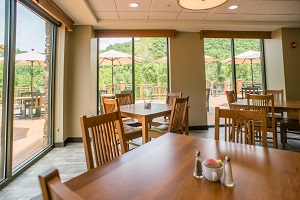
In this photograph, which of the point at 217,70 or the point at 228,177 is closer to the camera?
the point at 228,177

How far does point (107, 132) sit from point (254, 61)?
5.44 m

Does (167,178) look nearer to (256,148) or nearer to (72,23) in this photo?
(256,148)

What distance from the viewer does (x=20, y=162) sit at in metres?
2.60

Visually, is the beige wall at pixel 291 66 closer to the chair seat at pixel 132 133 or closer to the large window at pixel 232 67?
the large window at pixel 232 67

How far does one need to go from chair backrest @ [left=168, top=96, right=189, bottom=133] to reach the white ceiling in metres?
1.95

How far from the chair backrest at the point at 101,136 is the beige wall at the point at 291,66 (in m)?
5.05

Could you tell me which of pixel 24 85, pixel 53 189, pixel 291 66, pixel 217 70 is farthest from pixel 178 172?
pixel 291 66

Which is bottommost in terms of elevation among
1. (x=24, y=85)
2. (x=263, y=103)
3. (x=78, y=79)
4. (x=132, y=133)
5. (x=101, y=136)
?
(x=132, y=133)

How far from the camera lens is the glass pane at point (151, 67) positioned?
16.1 ft

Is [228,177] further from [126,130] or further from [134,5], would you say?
[134,5]

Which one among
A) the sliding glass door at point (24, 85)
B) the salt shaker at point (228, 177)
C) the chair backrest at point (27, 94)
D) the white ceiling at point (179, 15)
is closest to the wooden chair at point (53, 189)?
the salt shaker at point (228, 177)

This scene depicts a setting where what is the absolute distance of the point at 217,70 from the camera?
17.1ft

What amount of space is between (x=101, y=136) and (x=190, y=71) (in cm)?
389

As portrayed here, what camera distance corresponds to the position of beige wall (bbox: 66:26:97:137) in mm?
3889
